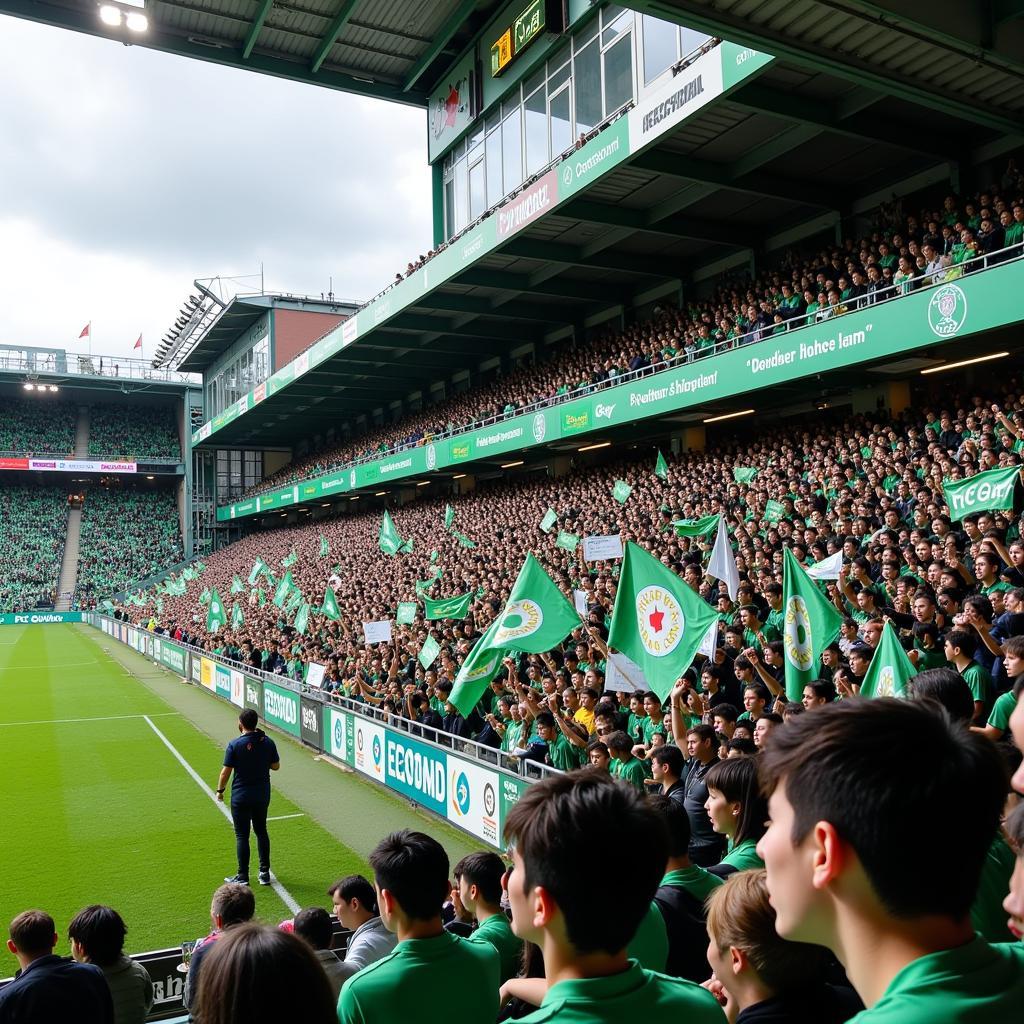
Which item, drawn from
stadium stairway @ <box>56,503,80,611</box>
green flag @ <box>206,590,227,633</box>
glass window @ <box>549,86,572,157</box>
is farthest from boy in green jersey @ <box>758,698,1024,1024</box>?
stadium stairway @ <box>56,503,80,611</box>

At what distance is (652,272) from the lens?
25375 mm

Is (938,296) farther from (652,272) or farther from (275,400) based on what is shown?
(275,400)

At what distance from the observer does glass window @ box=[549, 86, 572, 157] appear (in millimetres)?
24188

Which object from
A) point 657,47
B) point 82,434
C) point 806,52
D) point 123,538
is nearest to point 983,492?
point 806,52

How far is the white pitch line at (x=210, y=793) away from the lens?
9.59 meters

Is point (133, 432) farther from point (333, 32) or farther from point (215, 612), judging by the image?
point (333, 32)

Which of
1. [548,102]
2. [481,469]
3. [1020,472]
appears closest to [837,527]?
[1020,472]

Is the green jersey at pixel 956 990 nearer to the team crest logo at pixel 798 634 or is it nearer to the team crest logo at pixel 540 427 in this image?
the team crest logo at pixel 798 634

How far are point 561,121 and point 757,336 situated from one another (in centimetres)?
1011

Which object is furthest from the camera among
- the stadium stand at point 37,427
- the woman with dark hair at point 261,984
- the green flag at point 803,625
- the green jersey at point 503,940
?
the stadium stand at point 37,427

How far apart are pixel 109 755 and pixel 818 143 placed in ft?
61.7

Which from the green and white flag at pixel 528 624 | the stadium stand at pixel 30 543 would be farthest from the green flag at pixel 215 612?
the stadium stand at pixel 30 543

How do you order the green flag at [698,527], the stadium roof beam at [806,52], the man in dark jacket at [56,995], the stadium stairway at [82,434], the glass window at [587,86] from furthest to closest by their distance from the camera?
1. the stadium stairway at [82,434]
2. the glass window at [587,86]
3. the green flag at [698,527]
4. the stadium roof beam at [806,52]
5. the man in dark jacket at [56,995]

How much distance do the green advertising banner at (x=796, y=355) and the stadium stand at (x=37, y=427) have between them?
49091 mm
